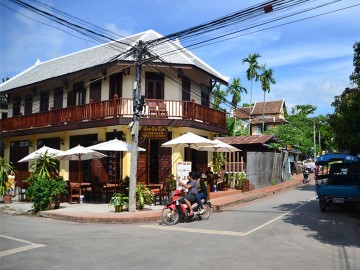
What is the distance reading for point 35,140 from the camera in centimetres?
2370

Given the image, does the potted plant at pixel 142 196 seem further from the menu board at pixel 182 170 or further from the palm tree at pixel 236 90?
the palm tree at pixel 236 90

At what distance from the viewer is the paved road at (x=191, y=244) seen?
6.15m

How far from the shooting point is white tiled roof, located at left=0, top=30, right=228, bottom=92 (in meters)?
19.3

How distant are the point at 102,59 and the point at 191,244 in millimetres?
14840

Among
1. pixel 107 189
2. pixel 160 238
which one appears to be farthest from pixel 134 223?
pixel 107 189

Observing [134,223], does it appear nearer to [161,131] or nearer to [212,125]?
[161,131]

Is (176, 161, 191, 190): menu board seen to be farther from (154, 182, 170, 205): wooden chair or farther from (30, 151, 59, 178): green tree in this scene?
(30, 151, 59, 178): green tree

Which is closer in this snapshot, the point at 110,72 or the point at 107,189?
the point at 107,189

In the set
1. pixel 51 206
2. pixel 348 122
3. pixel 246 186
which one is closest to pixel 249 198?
pixel 246 186

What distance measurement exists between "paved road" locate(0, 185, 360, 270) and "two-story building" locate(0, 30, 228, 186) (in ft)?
23.9

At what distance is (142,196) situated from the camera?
44.0 feet

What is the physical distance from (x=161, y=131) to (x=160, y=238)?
879 cm

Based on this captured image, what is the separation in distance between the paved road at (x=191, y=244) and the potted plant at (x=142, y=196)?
7.69ft

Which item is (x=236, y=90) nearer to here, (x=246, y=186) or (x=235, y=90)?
(x=235, y=90)
